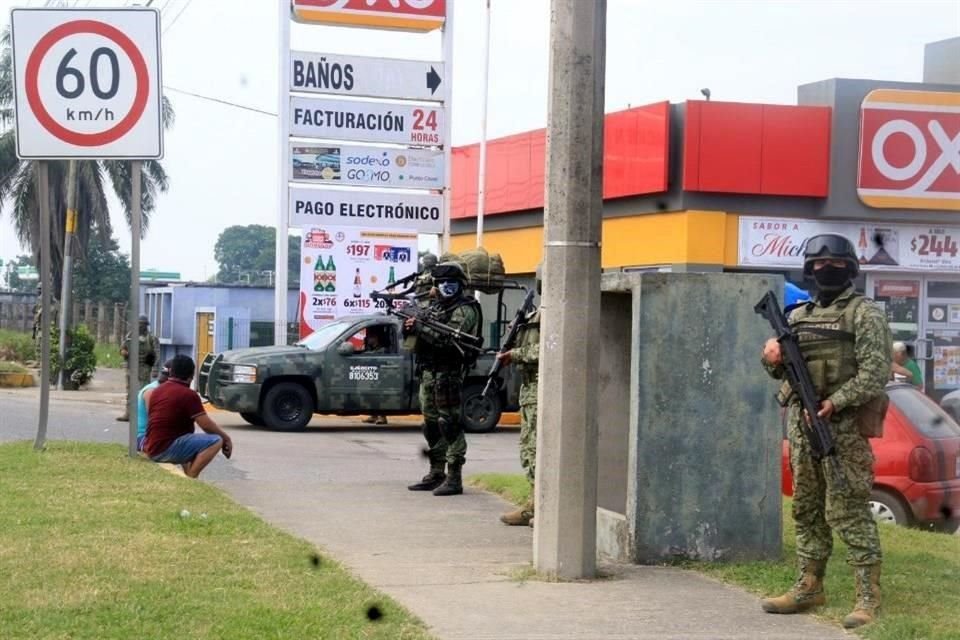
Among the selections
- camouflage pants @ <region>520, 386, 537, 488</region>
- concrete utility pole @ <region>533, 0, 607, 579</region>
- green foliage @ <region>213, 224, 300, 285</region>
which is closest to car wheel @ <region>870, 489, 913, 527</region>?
camouflage pants @ <region>520, 386, 537, 488</region>

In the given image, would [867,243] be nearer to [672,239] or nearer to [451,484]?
[672,239]

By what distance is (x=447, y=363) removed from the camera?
10852 millimetres

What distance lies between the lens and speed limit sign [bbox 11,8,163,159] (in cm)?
1083

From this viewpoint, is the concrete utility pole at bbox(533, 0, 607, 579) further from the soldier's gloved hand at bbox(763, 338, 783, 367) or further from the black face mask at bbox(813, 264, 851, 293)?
the black face mask at bbox(813, 264, 851, 293)

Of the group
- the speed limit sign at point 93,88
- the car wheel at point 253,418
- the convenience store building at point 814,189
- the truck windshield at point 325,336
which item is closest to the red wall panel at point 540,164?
the convenience store building at point 814,189

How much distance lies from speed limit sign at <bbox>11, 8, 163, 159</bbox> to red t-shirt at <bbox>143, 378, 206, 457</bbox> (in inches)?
72.6

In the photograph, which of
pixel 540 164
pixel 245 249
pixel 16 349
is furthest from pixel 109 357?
pixel 245 249

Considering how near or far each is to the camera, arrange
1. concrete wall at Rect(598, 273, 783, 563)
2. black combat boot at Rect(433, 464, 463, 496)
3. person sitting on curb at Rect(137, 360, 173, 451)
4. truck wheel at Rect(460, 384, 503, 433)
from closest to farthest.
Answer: concrete wall at Rect(598, 273, 783, 563)
black combat boot at Rect(433, 464, 463, 496)
person sitting on curb at Rect(137, 360, 173, 451)
truck wheel at Rect(460, 384, 503, 433)

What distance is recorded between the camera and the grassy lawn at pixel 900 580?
6199 millimetres

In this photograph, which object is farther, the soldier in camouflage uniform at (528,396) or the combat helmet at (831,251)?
the soldier in camouflage uniform at (528,396)

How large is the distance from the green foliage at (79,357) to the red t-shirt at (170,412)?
1957 cm

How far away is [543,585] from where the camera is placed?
7.12 m

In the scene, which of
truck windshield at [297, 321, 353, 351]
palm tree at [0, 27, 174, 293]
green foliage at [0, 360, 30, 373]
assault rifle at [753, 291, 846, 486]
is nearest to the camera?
assault rifle at [753, 291, 846, 486]

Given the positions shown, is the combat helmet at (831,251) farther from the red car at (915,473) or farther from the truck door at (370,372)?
the truck door at (370,372)
